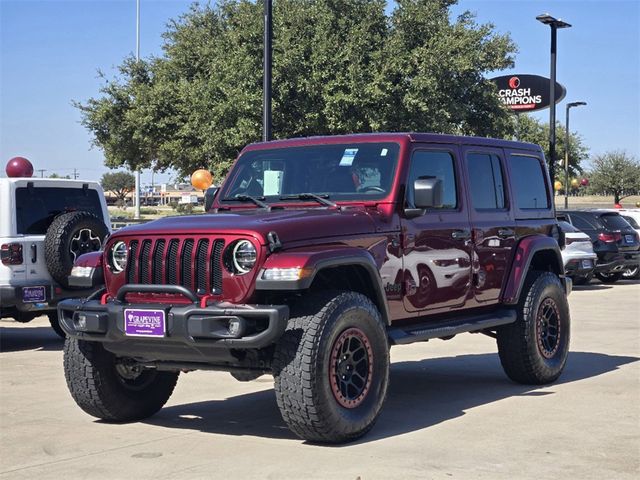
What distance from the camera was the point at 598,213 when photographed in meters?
23.5

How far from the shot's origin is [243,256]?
21.0 feet

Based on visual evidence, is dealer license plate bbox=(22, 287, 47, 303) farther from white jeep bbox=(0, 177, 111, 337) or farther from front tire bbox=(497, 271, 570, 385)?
front tire bbox=(497, 271, 570, 385)

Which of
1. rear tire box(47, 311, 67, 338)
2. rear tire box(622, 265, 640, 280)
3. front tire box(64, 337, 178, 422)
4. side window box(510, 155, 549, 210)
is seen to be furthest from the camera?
rear tire box(622, 265, 640, 280)

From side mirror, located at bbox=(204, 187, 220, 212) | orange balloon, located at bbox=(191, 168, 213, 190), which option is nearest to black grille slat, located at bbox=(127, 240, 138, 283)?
side mirror, located at bbox=(204, 187, 220, 212)

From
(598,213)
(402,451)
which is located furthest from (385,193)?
(598,213)

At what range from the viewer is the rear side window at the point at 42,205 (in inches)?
466

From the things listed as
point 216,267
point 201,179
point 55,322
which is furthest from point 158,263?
point 201,179

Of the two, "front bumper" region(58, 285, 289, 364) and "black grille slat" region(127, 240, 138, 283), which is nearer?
"front bumper" region(58, 285, 289, 364)

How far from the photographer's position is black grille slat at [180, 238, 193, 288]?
21.4 ft

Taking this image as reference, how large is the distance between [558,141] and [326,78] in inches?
1986

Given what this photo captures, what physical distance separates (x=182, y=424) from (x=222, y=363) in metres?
1.00

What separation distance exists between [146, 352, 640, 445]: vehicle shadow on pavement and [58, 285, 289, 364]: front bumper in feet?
2.74

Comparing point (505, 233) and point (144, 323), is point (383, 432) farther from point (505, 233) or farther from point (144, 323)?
point (505, 233)

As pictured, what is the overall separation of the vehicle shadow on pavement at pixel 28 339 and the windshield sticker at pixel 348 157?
5.79 metres
